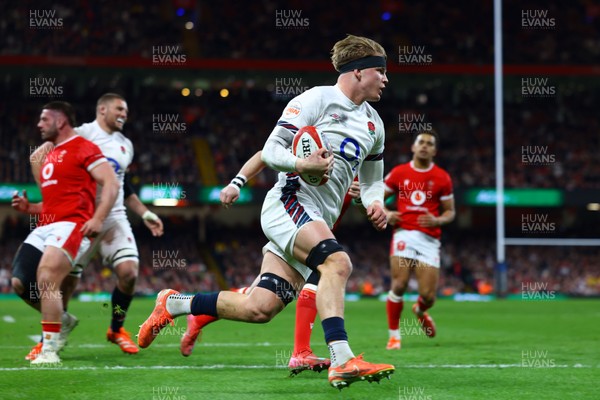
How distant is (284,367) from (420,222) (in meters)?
3.55

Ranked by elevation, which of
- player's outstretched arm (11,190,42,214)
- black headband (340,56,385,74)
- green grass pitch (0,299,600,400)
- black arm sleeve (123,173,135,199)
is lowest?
green grass pitch (0,299,600,400)

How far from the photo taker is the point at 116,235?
8539 millimetres

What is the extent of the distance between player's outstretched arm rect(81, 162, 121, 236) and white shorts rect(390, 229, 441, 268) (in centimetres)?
369

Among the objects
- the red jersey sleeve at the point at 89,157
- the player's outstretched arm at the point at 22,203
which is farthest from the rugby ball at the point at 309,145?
the player's outstretched arm at the point at 22,203

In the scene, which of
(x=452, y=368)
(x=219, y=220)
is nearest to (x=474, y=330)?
(x=452, y=368)

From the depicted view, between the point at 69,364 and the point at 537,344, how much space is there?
16.7ft

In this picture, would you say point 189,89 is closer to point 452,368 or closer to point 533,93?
point 533,93

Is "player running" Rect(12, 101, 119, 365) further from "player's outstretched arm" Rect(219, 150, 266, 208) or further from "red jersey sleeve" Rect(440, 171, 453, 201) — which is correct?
"red jersey sleeve" Rect(440, 171, 453, 201)

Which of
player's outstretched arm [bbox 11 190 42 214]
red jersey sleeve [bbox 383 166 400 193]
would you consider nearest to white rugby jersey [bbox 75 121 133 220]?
player's outstretched arm [bbox 11 190 42 214]

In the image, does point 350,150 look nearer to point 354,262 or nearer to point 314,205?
point 314,205

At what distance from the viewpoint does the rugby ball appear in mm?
5148

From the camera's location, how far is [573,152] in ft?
108

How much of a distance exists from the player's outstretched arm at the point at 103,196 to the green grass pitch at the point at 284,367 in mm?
1050

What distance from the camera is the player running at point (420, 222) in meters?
9.73
